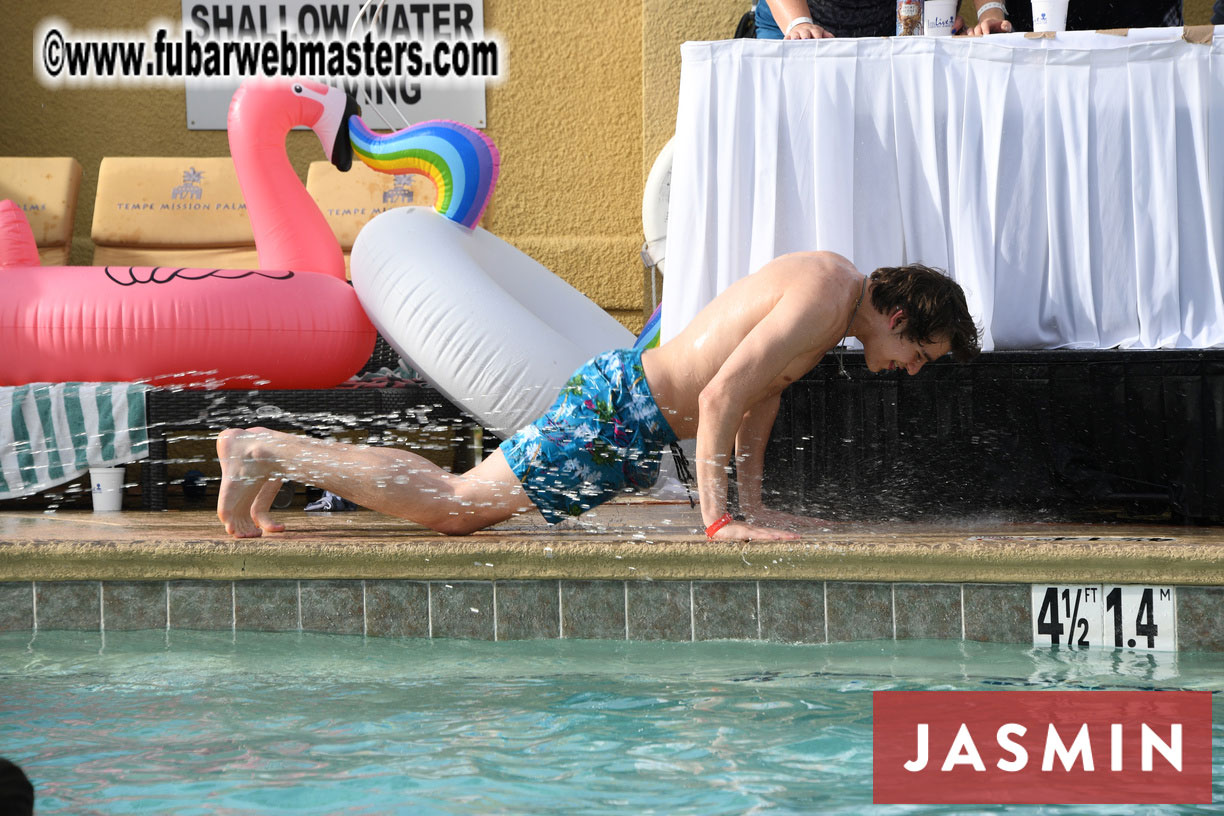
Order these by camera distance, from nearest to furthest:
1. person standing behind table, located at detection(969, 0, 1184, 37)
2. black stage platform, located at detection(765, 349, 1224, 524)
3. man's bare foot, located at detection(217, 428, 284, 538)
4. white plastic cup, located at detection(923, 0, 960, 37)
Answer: man's bare foot, located at detection(217, 428, 284, 538), black stage platform, located at detection(765, 349, 1224, 524), white plastic cup, located at detection(923, 0, 960, 37), person standing behind table, located at detection(969, 0, 1184, 37)

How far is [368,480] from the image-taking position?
302 centimetres

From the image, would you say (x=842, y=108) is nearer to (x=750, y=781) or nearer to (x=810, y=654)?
(x=810, y=654)

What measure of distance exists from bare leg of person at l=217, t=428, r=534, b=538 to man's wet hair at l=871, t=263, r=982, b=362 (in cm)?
104

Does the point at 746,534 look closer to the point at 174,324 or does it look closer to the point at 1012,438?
the point at 1012,438

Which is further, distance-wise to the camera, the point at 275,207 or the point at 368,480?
the point at 275,207

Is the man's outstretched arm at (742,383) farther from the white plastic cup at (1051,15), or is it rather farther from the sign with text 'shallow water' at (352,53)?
the sign with text 'shallow water' at (352,53)

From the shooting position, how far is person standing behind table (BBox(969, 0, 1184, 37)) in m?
4.73

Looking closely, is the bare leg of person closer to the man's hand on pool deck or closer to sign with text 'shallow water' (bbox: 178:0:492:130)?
the man's hand on pool deck

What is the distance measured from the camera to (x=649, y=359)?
305 centimetres

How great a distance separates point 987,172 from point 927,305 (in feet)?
2.95

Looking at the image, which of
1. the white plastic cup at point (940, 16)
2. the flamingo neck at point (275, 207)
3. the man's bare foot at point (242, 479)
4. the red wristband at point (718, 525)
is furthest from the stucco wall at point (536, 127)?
the red wristband at point (718, 525)

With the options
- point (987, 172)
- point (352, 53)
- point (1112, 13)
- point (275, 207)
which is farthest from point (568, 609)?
point (352, 53)

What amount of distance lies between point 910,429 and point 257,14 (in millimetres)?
4582

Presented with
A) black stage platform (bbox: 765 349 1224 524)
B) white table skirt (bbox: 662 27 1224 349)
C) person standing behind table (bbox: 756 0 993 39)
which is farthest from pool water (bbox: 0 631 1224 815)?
person standing behind table (bbox: 756 0 993 39)
